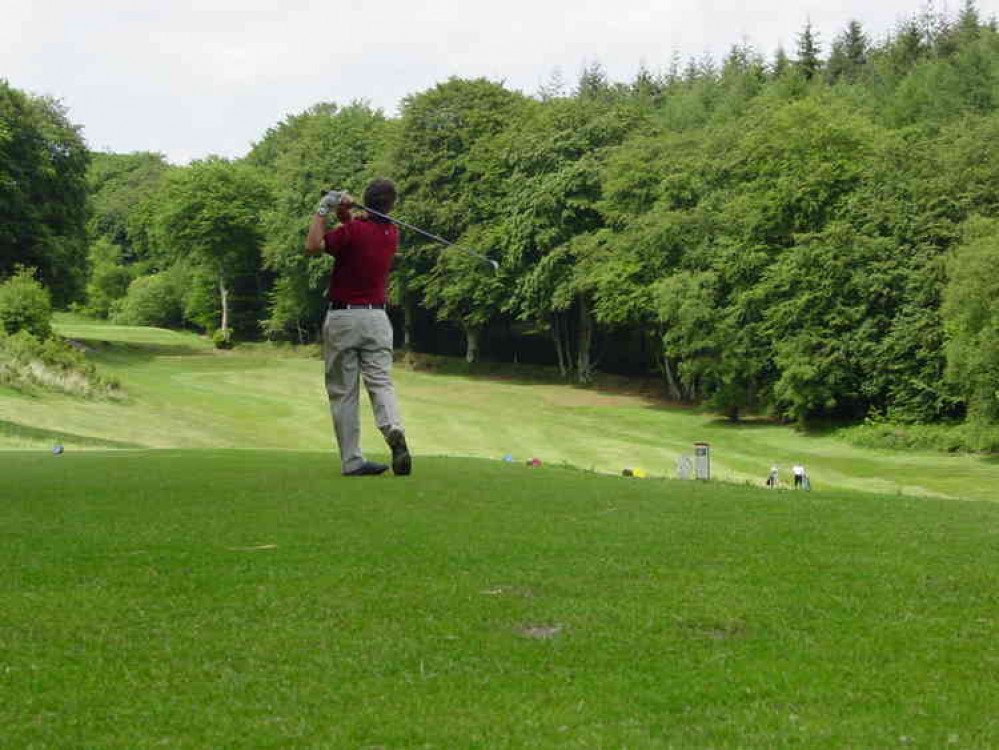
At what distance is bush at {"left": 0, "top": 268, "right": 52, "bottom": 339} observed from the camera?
5609cm

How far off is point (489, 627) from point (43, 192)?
3168 inches

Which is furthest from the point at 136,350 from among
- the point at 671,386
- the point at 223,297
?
the point at 671,386

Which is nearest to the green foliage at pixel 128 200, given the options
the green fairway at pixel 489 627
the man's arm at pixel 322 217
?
the man's arm at pixel 322 217

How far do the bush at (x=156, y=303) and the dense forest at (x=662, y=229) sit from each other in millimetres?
4900

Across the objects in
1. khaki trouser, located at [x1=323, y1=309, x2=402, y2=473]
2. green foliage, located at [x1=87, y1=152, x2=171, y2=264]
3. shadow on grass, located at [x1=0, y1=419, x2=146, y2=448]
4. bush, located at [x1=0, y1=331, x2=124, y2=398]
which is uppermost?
green foliage, located at [x1=87, y1=152, x2=171, y2=264]

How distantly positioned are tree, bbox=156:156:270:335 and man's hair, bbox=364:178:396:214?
86.7 m

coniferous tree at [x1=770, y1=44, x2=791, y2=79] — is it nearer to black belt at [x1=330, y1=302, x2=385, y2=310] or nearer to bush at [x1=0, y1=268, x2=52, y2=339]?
bush at [x1=0, y1=268, x2=52, y2=339]

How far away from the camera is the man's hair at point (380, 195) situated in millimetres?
13070

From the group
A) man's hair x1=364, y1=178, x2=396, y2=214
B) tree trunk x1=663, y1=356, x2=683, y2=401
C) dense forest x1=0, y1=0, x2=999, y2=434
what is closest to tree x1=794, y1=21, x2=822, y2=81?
dense forest x1=0, y1=0, x2=999, y2=434

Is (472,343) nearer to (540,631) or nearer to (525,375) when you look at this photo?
(525,375)

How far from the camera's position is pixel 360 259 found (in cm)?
1296

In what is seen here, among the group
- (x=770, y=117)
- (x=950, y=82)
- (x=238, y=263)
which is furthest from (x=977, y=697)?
(x=238, y=263)

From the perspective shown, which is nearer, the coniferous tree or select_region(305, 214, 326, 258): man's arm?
select_region(305, 214, 326, 258): man's arm

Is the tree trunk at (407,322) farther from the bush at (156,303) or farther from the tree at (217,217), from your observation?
the bush at (156,303)
